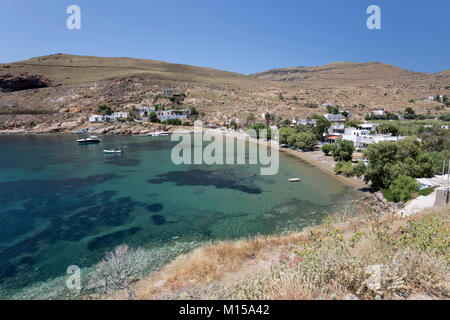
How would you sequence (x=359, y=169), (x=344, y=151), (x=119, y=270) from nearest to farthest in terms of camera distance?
(x=119, y=270) < (x=359, y=169) < (x=344, y=151)

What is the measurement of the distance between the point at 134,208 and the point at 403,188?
2282 cm

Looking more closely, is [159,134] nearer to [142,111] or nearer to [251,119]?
[142,111]

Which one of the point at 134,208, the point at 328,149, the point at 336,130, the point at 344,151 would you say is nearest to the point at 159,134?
the point at 336,130

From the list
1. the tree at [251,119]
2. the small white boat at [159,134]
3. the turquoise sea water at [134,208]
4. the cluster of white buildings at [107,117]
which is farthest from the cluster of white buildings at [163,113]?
the turquoise sea water at [134,208]

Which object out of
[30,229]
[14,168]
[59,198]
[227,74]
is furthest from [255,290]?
[227,74]

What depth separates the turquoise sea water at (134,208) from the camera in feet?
46.6

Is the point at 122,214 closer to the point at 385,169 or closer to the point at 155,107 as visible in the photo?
the point at 385,169

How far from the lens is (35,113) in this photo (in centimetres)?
8869

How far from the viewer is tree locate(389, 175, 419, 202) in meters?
19.0

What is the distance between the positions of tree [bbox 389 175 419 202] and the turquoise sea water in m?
3.44

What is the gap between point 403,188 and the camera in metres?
19.7

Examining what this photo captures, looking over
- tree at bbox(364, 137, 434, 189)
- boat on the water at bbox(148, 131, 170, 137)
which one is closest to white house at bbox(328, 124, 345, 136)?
tree at bbox(364, 137, 434, 189)

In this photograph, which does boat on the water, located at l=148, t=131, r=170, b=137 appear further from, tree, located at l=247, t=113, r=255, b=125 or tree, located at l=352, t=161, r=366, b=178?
tree, located at l=352, t=161, r=366, b=178

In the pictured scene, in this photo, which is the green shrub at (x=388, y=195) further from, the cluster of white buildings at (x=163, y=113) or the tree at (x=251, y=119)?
the cluster of white buildings at (x=163, y=113)
